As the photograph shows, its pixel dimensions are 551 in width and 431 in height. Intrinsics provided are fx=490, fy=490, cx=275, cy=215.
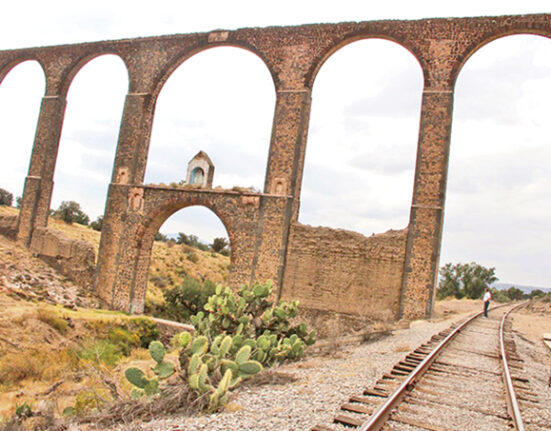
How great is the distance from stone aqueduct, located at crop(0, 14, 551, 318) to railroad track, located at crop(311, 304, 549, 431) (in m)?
6.18

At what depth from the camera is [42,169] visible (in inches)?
806

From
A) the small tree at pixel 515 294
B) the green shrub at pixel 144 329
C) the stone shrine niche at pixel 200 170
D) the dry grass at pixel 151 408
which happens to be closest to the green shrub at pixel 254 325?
the dry grass at pixel 151 408

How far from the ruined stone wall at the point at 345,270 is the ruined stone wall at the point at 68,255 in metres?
8.13

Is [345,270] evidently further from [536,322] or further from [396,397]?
[396,397]

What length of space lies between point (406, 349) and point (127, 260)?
39.2 ft

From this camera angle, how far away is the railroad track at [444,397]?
4.28 meters

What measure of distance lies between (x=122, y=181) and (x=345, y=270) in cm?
911

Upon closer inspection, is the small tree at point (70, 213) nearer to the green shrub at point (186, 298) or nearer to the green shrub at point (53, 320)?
the green shrub at point (186, 298)

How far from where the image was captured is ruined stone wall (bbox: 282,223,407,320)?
14469 millimetres

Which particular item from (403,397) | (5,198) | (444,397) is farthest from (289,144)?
(5,198)

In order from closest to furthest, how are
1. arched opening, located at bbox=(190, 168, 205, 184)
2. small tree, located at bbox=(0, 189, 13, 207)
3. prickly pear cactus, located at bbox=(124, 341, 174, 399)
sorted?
prickly pear cactus, located at bbox=(124, 341, 174, 399)
arched opening, located at bbox=(190, 168, 205, 184)
small tree, located at bbox=(0, 189, 13, 207)

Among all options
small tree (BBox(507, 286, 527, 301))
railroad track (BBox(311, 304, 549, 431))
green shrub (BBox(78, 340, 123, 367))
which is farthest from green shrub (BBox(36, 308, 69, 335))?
→ small tree (BBox(507, 286, 527, 301))

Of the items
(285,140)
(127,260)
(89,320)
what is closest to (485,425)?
(89,320)

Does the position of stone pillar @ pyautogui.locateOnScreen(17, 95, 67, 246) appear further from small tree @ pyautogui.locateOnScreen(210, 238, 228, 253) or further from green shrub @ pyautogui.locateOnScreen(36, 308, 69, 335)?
small tree @ pyautogui.locateOnScreen(210, 238, 228, 253)
